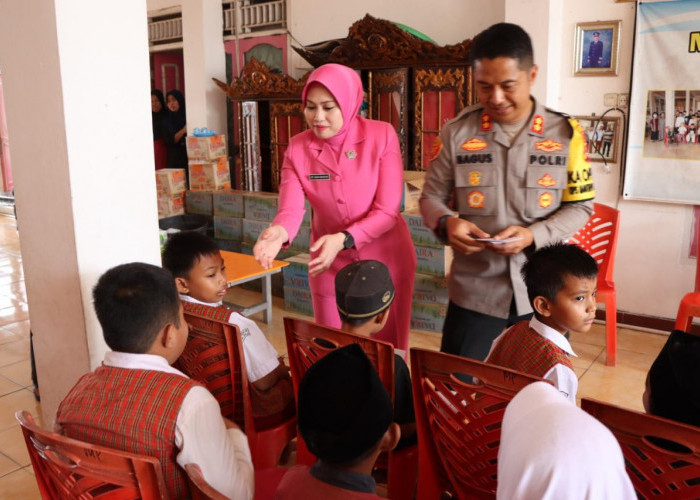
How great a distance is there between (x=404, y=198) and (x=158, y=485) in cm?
352

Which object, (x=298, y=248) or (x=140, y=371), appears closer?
(x=140, y=371)

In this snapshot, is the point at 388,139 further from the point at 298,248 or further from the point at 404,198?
the point at 298,248

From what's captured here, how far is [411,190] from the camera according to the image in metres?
4.57

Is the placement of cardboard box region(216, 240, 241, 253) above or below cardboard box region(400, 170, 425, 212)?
below

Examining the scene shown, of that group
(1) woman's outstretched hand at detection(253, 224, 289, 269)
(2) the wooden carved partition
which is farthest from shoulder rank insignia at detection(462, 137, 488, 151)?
Result: (2) the wooden carved partition

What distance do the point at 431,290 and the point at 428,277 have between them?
0.10 meters

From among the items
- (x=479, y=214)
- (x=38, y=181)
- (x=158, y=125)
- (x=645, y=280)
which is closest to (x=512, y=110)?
(x=479, y=214)

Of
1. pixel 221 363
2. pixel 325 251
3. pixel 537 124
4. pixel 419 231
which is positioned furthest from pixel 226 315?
pixel 419 231

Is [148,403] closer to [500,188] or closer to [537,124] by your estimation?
[500,188]

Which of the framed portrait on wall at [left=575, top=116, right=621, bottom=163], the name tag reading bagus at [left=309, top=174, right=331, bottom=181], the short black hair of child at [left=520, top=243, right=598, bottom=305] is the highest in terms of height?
the framed portrait on wall at [left=575, top=116, right=621, bottom=163]

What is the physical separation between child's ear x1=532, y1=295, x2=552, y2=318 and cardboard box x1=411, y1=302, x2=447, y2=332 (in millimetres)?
2576

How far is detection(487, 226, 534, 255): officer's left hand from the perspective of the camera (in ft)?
5.96

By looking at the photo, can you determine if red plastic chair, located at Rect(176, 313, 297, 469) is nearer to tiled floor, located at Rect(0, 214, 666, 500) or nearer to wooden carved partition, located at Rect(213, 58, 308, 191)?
tiled floor, located at Rect(0, 214, 666, 500)

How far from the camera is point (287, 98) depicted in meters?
5.67
